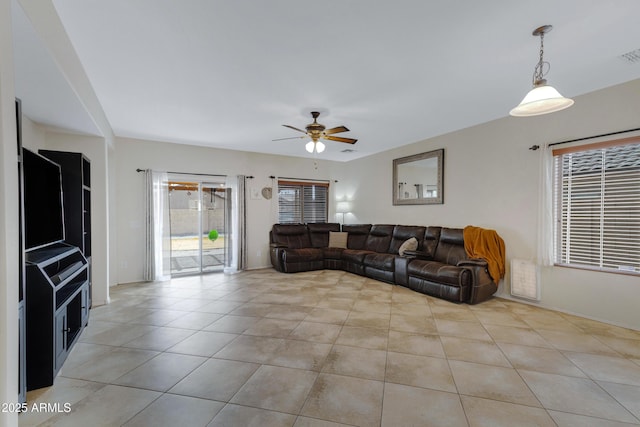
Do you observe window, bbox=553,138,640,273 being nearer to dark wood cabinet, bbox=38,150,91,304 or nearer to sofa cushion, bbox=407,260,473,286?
sofa cushion, bbox=407,260,473,286

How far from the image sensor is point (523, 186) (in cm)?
389

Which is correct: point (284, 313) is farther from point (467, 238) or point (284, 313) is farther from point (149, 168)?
point (149, 168)

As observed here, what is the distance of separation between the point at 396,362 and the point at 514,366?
3.14ft

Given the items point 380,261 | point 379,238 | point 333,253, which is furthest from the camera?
point 333,253

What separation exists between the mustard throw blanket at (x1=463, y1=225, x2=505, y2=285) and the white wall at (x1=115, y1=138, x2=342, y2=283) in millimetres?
3684

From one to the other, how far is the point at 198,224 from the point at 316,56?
4460mm

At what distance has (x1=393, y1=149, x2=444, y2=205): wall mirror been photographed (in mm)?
5098

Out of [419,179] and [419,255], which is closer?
[419,255]

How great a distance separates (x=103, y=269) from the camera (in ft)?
12.7

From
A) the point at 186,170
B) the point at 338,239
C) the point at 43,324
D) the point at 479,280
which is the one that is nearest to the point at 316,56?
the point at 43,324

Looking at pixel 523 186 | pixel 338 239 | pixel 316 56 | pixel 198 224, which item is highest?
pixel 316 56

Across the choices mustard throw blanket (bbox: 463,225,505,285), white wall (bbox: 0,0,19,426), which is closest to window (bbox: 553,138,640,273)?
mustard throw blanket (bbox: 463,225,505,285)

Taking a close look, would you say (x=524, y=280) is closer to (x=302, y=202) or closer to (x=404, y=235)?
(x=404, y=235)

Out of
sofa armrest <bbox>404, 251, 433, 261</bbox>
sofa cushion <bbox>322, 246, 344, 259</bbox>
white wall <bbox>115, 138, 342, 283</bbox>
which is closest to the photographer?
sofa armrest <bbox>404, 251, 433, 261</bbox>
